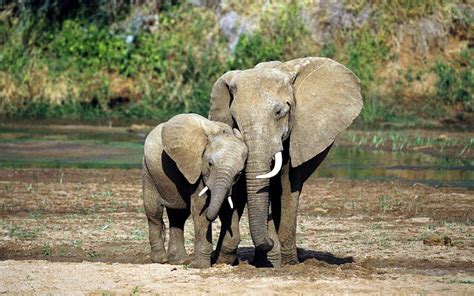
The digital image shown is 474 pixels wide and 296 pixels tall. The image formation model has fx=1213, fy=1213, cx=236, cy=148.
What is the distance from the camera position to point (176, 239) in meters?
11.8

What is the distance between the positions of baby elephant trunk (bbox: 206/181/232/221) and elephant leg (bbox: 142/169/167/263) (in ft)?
4.79

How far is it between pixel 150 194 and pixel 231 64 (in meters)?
18.0

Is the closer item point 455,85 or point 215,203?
point 215,203

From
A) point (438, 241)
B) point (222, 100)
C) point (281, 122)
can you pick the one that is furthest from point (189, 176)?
point (438, 241)

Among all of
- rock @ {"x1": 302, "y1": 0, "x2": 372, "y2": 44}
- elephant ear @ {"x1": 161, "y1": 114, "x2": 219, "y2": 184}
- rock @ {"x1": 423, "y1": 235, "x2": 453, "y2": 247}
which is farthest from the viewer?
rock @ {"x1": 302, "y1": 0, "x2": 372, "y2": 44}

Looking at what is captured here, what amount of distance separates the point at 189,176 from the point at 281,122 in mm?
952

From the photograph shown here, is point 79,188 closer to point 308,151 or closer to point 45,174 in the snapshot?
point 45,174

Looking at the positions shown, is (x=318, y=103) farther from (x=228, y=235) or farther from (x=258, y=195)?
(x=228, y=235)

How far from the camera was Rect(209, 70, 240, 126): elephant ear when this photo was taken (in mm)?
11102

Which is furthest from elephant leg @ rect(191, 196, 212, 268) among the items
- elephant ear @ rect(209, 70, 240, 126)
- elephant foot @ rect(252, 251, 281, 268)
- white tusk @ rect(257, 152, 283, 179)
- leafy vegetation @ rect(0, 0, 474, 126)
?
leafy vegetation @ rect(0, 0, 474, 126)

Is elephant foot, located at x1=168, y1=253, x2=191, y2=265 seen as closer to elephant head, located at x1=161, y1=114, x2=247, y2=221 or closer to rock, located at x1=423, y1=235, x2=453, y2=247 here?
elephant head, located at x1=161, y1=114, x2=247, y2=221

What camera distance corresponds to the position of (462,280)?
10227mm

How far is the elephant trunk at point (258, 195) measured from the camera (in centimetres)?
1041

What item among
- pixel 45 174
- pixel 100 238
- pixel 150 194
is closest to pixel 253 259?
pixel 150 194
